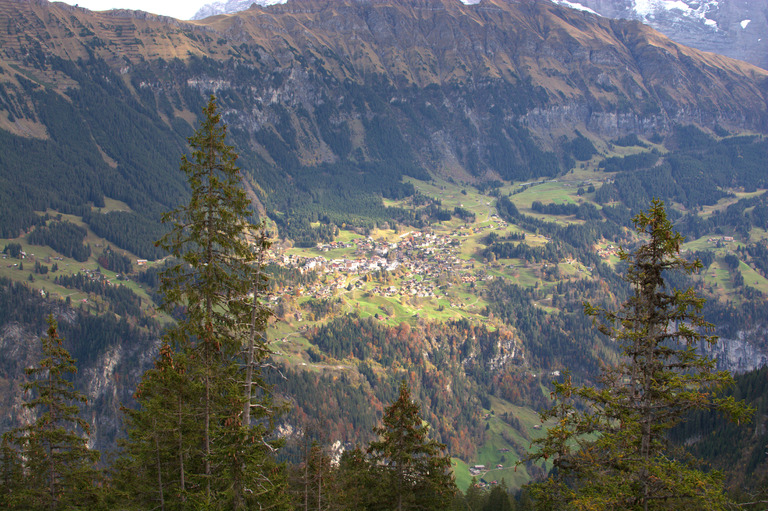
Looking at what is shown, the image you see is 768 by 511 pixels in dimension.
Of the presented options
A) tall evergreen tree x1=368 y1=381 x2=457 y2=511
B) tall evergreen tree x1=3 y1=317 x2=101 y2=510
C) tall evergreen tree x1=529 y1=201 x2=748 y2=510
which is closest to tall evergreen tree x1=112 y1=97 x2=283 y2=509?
tall evergreen tree x1=368 y1=381 x2=457 y2=511

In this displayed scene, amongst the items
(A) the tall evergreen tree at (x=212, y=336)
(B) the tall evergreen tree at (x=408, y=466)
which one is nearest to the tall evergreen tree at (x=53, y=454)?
(A) the tall evergreen tree at (x=212, y=336)

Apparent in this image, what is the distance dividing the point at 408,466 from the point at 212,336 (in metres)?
14.2

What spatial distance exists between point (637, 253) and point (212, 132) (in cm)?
1937

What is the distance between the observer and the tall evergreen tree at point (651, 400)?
19.8m

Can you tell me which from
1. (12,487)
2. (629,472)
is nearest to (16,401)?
(12,487)

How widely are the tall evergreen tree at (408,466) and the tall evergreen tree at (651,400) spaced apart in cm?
1107

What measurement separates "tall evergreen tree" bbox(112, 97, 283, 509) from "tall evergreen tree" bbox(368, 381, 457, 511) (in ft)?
25.5

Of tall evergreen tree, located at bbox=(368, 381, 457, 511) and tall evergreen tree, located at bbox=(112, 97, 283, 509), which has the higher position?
tall evergreen tree, located at bbox=(112, 97, 283, 509)

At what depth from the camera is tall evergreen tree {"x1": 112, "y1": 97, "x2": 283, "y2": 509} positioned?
2570 cm

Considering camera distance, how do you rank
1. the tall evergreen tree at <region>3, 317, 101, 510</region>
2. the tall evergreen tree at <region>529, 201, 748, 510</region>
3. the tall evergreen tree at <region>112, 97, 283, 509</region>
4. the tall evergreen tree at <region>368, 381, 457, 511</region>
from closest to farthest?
the tall evergreen tree at <region>529, 201, 748, 510</region>
the tall evergreen tree at <region>112, 97, 283, 509</region>
the tall evergreen tree at <region>368, 381, 457, 511</region>
the tall evergreen tree at <region>3, 317, 101, 510</region>

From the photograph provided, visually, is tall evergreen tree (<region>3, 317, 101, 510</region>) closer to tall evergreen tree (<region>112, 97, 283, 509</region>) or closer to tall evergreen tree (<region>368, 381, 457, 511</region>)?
tall evergreen tree (<region>112, 97, 283, 509</region>)

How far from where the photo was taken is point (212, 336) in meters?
26.4

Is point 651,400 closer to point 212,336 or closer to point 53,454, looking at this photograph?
point 212,336

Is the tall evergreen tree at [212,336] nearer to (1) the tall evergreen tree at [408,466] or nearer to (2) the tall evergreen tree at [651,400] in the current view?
(1) the tall evergreen tree at [408,466]
